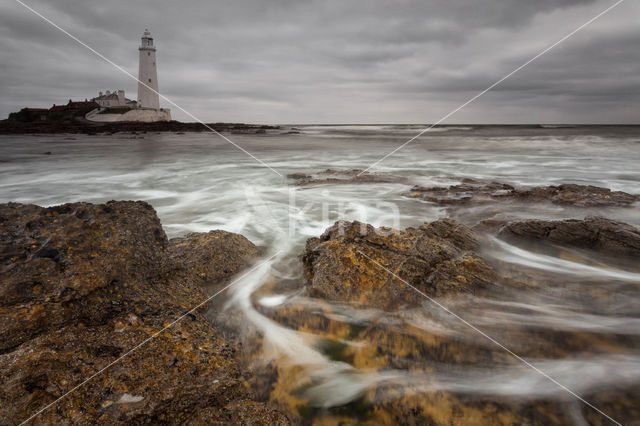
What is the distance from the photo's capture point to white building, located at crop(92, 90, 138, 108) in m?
64.4

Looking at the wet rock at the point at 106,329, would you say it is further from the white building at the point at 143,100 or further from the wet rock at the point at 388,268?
the white building at the point at 143,100

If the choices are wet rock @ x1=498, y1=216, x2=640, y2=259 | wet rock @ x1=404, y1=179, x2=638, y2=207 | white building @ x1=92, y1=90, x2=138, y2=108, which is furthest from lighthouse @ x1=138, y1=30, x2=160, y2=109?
wet rock @ x1=498, y1=216, x2=640, y2=259

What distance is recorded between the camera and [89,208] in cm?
285

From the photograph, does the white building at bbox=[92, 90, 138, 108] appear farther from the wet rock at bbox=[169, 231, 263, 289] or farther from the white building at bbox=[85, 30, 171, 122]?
the wet rock at bbox=[169, 231, 263, 289]

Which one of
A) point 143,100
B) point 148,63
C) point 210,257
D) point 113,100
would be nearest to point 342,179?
point 210,257

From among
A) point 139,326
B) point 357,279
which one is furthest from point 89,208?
point 357,279

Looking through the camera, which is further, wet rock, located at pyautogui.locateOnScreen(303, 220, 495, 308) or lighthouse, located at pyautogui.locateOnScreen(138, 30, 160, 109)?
lighthouse, located at pyautogui.locateOnScreen(138, 30, 160, 109)

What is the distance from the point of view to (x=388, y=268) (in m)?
3.18

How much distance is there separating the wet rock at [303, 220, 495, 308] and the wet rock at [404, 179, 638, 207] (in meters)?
3.75

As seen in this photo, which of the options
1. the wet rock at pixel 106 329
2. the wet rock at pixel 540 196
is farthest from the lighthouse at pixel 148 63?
the wet rock at pixel 106 329

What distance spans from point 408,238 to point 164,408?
276cm

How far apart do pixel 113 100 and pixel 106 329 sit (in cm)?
7911

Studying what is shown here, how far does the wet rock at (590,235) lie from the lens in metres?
3.97

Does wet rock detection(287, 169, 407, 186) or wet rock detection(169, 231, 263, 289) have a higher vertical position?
wet rock detection(287, 169, 407, 186)
